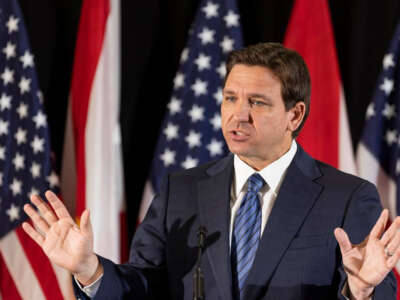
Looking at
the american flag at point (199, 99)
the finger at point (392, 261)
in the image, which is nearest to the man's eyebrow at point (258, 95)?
the finger at point (392, 261)

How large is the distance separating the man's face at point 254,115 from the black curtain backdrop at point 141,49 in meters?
1.72

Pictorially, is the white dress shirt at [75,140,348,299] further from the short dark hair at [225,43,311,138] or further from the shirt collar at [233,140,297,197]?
the short dark hair at [225,43,311,138]

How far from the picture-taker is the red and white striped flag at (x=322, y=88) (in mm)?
3334

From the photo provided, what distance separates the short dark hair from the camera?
189 centimetres

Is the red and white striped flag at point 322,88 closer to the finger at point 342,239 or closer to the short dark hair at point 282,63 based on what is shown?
the short dark hair at point 282,63

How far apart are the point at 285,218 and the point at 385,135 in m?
1.79

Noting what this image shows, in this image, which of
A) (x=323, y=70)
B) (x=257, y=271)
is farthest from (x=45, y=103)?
(x=257, y=271)

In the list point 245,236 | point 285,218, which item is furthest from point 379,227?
point 245,236

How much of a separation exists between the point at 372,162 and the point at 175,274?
1.85 meters

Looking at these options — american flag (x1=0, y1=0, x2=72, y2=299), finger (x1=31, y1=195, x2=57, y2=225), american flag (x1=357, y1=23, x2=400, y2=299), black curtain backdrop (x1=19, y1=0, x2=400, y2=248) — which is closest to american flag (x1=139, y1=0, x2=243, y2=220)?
black curtain backdrop (x1=19, y1=0, x2=400, y2=248)

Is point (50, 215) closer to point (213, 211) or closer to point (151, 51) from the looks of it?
point (213, 211)

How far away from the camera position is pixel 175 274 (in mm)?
1841

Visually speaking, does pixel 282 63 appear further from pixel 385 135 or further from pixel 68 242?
pixel 385 135

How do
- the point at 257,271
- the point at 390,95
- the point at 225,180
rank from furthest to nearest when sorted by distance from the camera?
the point at 390,95 < the point at 225,180 < the point at 257,271
